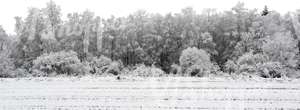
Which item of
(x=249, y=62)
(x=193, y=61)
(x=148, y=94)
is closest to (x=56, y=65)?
(x=193, y=61)

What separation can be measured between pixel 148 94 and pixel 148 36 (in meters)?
33.3

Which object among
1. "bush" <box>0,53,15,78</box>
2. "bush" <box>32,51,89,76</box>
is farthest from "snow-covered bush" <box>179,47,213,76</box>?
"bush" <box>0,53,15,78</box>

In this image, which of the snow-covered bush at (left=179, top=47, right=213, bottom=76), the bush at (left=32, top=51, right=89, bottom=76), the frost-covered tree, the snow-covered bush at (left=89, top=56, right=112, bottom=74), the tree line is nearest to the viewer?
the bush at (left=32, top=51, right=89, bottom=76)

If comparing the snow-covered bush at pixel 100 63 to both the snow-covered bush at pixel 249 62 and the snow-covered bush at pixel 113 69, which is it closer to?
the snow-covered bush at pixel 113 69

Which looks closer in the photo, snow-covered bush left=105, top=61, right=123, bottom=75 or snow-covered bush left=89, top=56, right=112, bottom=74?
snow-covered bush left=105, top=61, right=123, bottom=75

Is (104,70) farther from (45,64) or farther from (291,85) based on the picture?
(291,85)

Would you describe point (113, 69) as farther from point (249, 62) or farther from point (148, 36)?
point (249, 62)

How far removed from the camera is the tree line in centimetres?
4550

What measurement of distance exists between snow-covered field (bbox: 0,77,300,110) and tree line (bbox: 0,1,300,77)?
22.2 metres

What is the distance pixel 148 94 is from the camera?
661 inches

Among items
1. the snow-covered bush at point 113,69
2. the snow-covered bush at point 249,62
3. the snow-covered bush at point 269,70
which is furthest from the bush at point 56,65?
the snow-covered bush at point 269,70

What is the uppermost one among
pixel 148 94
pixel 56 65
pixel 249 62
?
pixel 249 62

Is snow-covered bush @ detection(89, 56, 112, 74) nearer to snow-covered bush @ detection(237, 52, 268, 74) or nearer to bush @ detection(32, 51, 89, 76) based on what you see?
bush @ detection(32, 51, 89, 76)

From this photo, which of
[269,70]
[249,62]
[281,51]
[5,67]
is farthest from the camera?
[281,51]
